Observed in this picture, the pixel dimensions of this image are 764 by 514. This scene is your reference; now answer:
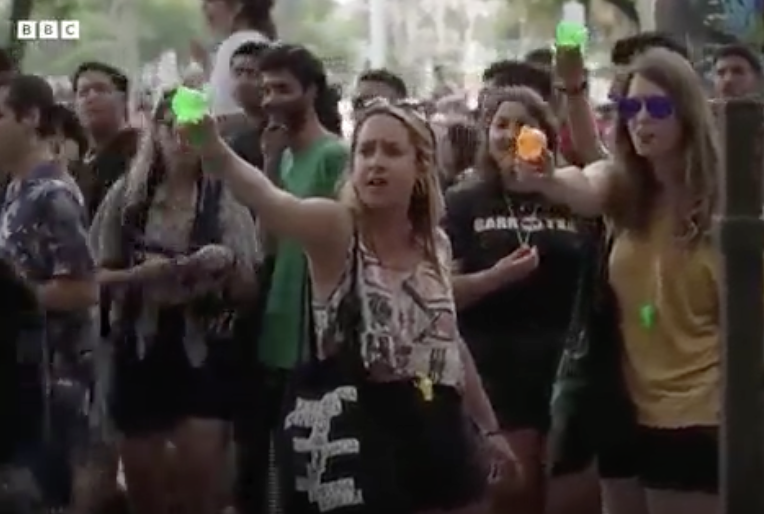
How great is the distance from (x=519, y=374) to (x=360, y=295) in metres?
1.70

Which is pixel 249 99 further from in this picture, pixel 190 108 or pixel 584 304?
pixel 190 108

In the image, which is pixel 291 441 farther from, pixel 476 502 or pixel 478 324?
pixel 478 324

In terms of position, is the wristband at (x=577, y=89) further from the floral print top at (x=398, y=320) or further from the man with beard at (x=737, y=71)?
the man with beard at (x=737, y=71)

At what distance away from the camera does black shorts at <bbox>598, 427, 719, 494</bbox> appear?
498cm

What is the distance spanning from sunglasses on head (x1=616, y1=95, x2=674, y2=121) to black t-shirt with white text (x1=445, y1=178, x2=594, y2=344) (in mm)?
1193

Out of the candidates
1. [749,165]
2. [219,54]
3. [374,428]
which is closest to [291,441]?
[374,428]

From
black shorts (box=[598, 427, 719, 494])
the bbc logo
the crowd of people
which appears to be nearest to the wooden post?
the crowd of people

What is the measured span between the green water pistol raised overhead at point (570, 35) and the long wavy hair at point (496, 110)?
1037 millimetres

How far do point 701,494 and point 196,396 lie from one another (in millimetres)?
2211

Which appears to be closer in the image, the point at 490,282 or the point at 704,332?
the point at 704,332

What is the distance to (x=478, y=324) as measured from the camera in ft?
20.9

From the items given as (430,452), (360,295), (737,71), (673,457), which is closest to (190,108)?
(360,295)

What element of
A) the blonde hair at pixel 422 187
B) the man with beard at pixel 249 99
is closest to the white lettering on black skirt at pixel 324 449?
the blonde hair at pixel 422 187

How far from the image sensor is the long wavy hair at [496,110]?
6.33m
